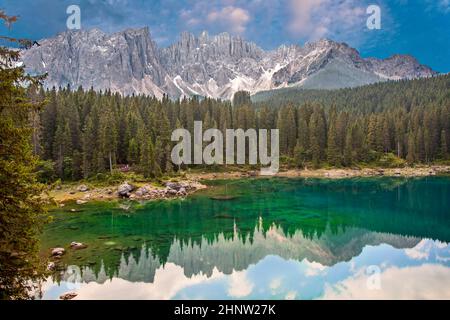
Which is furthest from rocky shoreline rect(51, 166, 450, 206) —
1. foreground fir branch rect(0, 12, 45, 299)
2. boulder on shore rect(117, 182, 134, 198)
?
foreground fir branch rect(0, 12, 45, 299)

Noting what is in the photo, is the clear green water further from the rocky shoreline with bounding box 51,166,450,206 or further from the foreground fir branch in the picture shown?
the foreground fir branch

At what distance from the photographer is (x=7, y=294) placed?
44.5ft

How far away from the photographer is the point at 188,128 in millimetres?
109062

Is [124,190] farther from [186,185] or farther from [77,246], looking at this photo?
[77,246]

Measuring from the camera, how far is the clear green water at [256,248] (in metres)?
25.5

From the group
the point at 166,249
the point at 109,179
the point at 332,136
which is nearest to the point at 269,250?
the point at 166,249

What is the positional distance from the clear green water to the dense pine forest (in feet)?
72.8

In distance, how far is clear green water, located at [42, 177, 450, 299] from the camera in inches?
1006

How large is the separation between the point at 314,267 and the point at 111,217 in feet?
94.7

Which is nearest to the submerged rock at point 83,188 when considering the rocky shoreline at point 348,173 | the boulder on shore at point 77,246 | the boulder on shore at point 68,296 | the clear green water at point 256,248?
the clear green water at point 256,248

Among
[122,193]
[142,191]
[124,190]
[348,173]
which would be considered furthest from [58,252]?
[348,173]

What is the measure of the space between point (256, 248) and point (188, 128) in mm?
76150

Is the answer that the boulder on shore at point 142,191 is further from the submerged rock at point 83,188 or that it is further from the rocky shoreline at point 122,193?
the submerged rock at point 83,188

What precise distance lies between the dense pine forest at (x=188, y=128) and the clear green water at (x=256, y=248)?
22.2m
